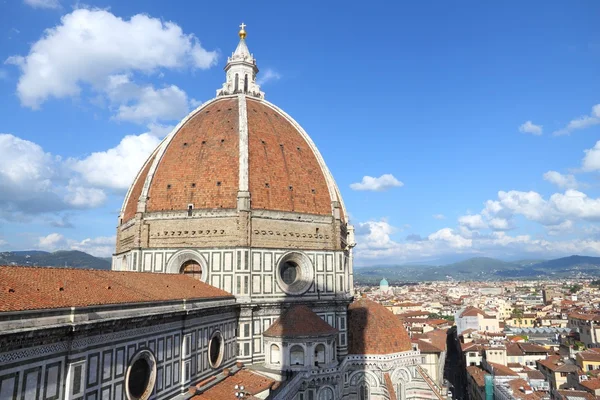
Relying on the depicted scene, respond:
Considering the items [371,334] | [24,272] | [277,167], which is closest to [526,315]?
[371,334]

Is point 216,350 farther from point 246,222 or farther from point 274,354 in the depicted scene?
point 246,222

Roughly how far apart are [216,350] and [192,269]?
5762mm

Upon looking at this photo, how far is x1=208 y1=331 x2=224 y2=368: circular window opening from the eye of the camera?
2352cm

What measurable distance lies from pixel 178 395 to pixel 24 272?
787cm

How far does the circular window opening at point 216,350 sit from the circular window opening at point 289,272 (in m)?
6.24

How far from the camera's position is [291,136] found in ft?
112

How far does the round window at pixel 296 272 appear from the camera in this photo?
1148 inches

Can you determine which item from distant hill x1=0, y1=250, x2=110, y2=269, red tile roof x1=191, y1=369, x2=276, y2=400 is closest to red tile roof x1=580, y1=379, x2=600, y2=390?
red tile roof x1=191, y1=369, x2=276, y2=400

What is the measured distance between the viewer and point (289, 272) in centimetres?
3000

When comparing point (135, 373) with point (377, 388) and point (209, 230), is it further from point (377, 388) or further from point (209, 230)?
point (377, 388)

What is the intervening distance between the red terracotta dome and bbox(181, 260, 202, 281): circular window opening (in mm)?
3234

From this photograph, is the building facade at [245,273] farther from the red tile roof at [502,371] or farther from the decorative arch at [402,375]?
the red tile roof at [502,371]

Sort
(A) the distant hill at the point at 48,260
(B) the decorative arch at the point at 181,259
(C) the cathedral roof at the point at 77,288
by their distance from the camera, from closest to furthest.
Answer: (C) the cathedral roof at the point at 77,288
(B) the decorative arch at the point at 181,259
(A) the distant hill at the point at 48,260

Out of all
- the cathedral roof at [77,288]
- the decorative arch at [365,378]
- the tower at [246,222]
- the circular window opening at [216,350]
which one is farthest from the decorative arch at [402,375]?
the cathedral roof at [77,288]
